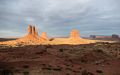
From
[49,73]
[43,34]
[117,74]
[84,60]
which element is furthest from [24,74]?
[43,34]

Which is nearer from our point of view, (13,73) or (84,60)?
(13,73)

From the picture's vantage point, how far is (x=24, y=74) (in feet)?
49.8

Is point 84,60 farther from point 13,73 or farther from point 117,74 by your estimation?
point 13,73

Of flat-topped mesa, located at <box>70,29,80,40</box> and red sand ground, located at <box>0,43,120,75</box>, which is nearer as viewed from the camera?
red sand ground, located at <box>0,43,120,75</box>

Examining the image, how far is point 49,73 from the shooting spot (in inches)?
642

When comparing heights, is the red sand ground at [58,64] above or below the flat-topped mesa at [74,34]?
below

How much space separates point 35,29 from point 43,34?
30397mm

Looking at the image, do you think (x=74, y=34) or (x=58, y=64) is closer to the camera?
(x=58, y=64)

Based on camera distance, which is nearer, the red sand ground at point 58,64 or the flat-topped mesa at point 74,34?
the red sand ground at point 58,64

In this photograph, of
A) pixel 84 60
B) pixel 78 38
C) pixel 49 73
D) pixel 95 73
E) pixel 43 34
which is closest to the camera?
pixel 49 73

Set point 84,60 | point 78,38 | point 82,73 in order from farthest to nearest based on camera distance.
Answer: point 78,38
point 84,60
point 82,73

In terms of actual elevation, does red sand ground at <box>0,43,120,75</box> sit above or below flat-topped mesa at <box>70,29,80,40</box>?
below

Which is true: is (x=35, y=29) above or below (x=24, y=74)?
above

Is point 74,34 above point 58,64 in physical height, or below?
above
